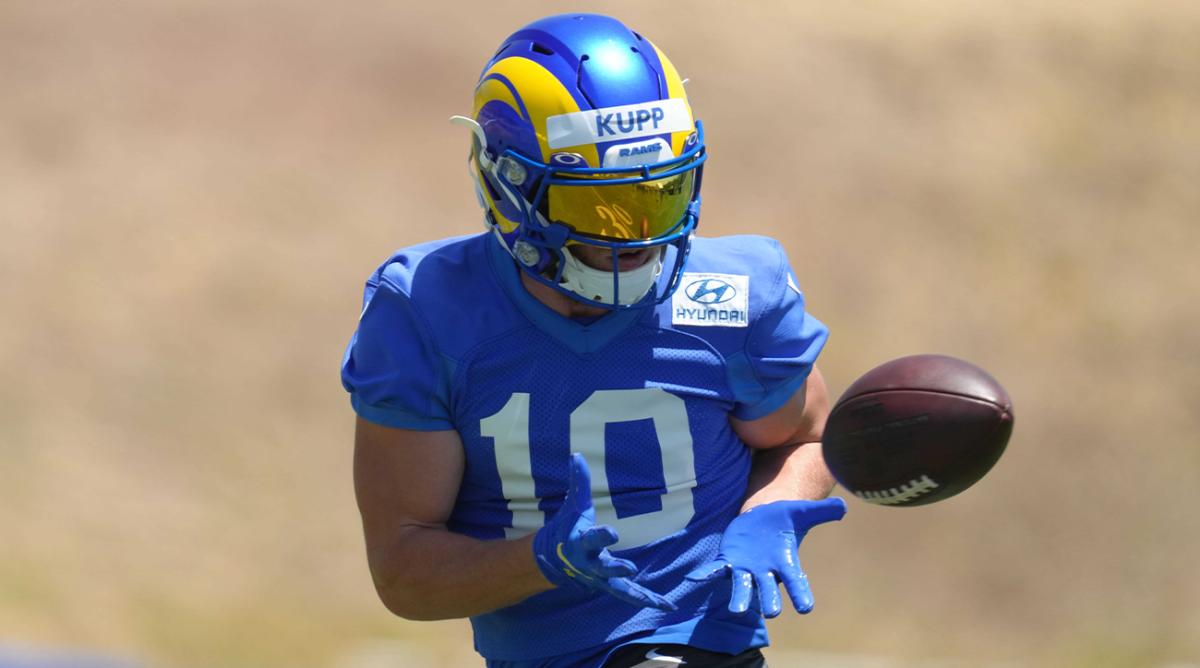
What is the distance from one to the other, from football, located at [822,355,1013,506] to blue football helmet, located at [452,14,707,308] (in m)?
0.42

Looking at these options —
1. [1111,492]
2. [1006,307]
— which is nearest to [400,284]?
[1111,492]

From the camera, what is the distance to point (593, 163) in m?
2.83

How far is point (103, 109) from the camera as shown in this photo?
1029 cm

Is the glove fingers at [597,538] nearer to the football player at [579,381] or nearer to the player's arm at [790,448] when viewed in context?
the football player at [579,381]

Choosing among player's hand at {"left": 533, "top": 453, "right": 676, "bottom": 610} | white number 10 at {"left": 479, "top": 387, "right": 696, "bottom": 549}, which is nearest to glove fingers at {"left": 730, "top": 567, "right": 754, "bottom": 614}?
player's hand at {"left": 533, "top": 453, "right": 676, "bottom": 610}

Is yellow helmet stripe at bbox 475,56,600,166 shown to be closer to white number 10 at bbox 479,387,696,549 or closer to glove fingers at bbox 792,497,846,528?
white number 10 at bbox 479,387,696,549

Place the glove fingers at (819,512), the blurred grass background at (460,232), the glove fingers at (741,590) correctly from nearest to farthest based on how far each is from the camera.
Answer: the glove fingers at (741,590) → the glove fingers at (819,512) → the blurred grass background at (460,232)

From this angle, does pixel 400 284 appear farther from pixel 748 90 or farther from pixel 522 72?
pixel 748 90

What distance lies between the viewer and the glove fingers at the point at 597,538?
8.11ft

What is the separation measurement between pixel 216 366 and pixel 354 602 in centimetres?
181

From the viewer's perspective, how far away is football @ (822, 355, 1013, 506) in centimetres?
279

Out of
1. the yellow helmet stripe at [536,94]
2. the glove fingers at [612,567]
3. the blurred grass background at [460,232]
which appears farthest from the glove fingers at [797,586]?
the blurred grass background at [460,232]

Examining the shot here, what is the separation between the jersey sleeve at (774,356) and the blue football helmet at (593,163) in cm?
20

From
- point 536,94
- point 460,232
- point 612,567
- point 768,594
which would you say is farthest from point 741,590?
point 460,232
